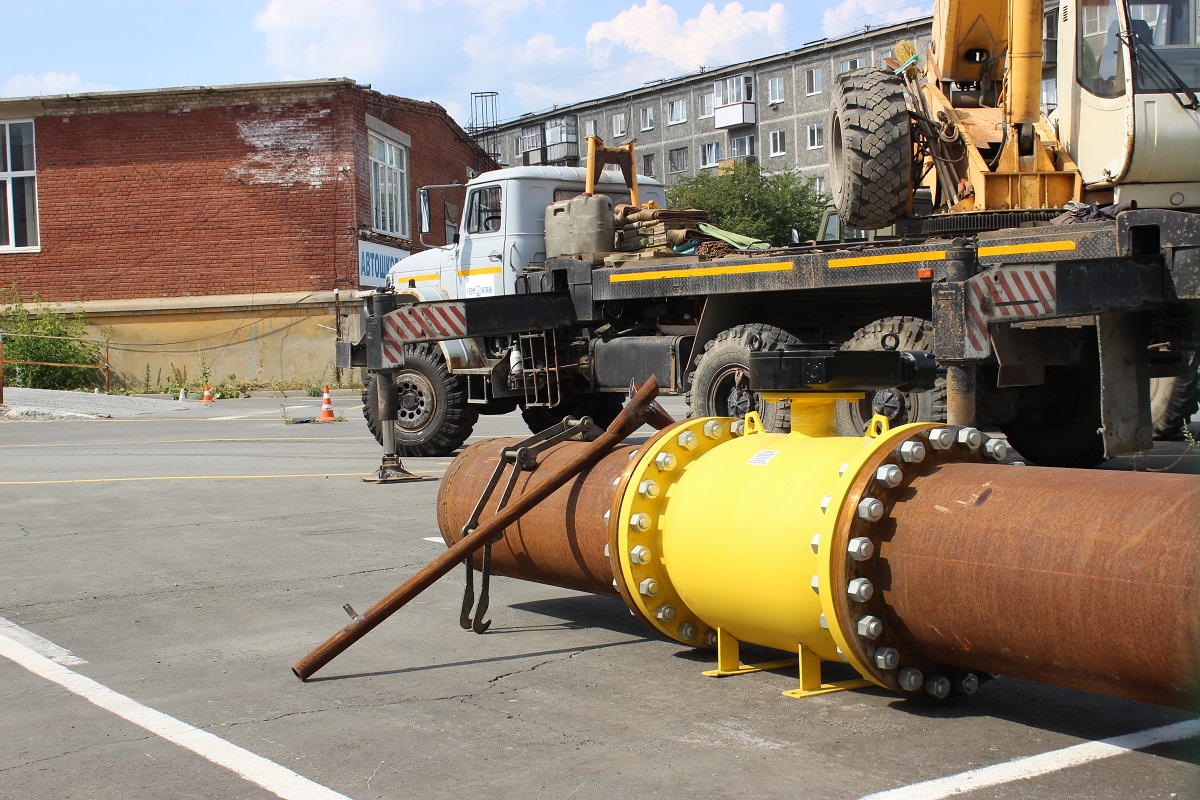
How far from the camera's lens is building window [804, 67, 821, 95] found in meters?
68.2

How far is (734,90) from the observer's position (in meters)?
72.5

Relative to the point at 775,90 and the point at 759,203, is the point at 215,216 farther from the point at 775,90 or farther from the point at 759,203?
the point at 775,90

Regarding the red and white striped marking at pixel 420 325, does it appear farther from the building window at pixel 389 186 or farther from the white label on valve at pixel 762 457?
the building window at pixel 389 186

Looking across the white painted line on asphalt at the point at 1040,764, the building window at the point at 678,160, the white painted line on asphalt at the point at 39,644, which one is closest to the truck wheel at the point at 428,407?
the white painted line on asphalt at the point at 39,644

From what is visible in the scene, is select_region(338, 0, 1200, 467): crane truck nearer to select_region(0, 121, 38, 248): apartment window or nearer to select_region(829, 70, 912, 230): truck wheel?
select_region(829, 70, 912, 230): truck wheel

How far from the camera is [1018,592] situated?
3605 millimetres

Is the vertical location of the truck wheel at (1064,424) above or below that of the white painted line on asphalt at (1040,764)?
above

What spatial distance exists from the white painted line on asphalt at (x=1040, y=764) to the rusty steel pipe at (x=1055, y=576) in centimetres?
26

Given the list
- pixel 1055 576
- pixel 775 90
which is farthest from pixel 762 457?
pixel 775 90

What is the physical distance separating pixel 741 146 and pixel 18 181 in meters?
47.9

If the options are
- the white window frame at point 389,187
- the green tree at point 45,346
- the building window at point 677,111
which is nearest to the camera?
the green tree at point 45,346

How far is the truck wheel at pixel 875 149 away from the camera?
10.1 meters

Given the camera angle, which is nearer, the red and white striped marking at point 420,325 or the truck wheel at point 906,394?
the truck wheel at point 906,394

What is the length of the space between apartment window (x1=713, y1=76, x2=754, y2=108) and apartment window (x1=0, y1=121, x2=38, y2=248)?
4671 cm
